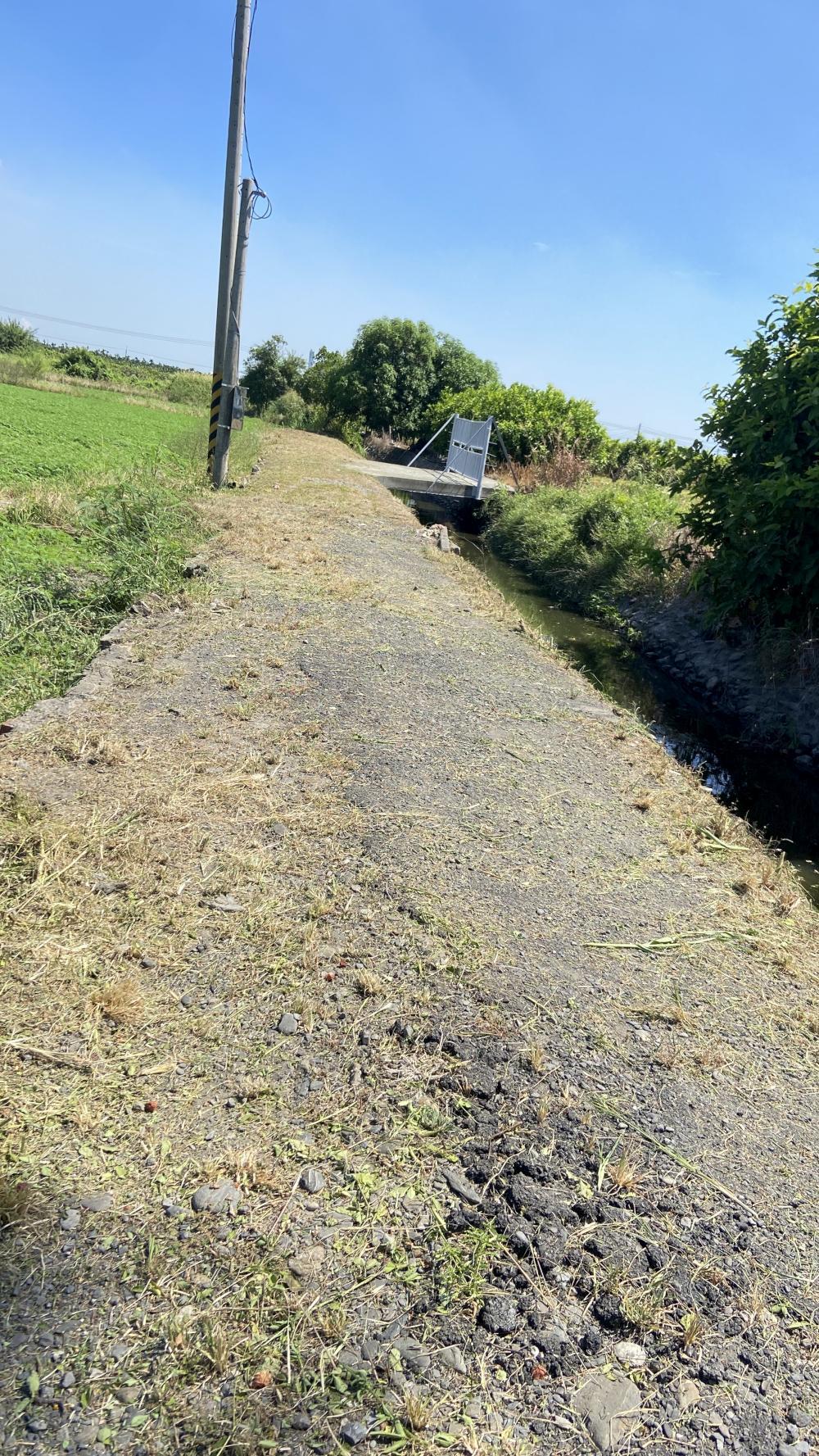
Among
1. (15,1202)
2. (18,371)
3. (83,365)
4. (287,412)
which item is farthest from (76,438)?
(83,365)

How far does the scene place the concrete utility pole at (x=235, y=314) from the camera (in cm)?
1080

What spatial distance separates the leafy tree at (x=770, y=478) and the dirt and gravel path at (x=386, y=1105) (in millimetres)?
4543

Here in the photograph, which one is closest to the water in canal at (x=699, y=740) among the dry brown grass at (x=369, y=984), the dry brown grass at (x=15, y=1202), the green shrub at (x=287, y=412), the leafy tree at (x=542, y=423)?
the dry brown grass at (x=369, y=984)

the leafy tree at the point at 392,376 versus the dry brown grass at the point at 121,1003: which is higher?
the leafy tree at the point at 392,376

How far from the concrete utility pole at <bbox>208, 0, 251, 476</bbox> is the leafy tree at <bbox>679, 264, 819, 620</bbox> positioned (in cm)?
619

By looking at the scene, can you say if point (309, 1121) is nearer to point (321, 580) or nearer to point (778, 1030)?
point (778, 1030)

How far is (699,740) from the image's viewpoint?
7.55 meters

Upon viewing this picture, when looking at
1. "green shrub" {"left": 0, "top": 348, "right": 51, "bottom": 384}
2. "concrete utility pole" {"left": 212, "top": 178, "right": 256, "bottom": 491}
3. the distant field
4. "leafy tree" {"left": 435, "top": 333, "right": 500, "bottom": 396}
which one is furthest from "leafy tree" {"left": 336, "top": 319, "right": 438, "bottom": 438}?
"concrete utility pole" {"left": 212, "top": 178, "right": 256, "bottom": 491}

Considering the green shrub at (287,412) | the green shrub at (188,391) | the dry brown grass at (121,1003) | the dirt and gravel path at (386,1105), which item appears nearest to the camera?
the dirt and gravel path at (386,1105)

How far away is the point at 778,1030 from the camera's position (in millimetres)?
2795

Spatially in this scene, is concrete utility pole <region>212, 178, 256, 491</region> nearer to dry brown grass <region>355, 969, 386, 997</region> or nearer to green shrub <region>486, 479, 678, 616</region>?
green shrub <region>486, 479, 678, 616</region>

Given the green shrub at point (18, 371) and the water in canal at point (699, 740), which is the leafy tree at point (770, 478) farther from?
the green shrub at point (18, 371)

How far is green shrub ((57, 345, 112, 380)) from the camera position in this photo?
50.2 metres

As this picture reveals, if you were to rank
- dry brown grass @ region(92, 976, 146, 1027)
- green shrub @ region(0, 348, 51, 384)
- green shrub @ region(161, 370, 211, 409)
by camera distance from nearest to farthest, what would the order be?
dry brown grass @ region(92, 976, 146, 1027) → green shrub @ region(0, 348, 51, 384) → green shrub @ region(161, 370, 211, 409)
